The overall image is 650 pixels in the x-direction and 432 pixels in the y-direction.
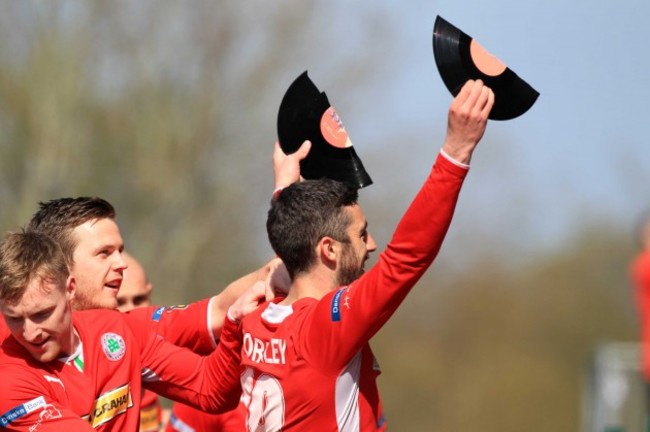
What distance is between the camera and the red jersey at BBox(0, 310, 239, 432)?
3.75 metres

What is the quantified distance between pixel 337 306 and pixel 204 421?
2.00 metres

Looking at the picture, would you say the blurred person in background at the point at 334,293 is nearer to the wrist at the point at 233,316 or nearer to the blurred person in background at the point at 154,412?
the wrist at the point at 233,316

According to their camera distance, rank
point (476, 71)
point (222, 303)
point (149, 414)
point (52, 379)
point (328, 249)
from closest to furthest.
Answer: point (476, 71)
point (52, 379)
point (328, 249)
point (222, 303)
point (149, 414)

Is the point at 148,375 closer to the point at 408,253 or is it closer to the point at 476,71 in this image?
the point at 408,253

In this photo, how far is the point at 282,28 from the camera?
18594 millimetres

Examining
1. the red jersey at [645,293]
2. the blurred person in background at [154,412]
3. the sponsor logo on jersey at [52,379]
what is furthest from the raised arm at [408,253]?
the red jersey at [645,293]

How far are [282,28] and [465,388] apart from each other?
6.60 metres

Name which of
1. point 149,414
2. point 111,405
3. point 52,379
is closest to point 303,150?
point 111,405

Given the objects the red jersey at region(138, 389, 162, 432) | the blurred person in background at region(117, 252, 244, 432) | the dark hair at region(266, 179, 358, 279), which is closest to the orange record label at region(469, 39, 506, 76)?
the dark hair at region(266, 179, 358, 279)

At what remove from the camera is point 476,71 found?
354cm

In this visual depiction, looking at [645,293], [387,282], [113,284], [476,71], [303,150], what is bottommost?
[645,293]

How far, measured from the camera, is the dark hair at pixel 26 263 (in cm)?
371

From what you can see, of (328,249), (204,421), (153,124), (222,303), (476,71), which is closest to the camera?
(476,71)

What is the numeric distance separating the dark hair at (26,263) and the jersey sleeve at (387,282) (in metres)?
0.85
